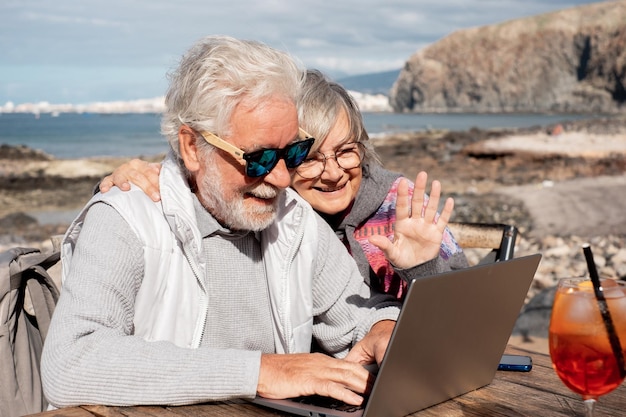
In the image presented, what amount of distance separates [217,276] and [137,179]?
38 cm

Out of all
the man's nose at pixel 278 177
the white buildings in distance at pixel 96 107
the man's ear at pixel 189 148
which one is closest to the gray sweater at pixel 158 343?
the man's ear at pixel 189 148

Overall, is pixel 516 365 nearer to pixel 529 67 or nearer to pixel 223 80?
pixel 223 80

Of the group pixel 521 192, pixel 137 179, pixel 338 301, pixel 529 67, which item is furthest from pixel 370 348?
pixel 529 67

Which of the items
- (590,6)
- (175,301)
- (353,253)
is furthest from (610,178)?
(590,6)

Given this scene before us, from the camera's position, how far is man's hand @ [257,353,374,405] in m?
1.81

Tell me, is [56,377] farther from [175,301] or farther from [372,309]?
[372,309]

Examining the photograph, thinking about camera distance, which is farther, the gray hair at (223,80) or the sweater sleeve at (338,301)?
the sweater sleeve at (338,301)

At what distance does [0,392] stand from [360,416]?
49.7 inches

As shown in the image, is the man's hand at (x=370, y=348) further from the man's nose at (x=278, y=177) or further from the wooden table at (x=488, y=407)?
the man's nose at (x=278, y=177)

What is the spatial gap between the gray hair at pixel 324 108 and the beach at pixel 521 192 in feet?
3.50

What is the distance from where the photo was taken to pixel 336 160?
10.2ft

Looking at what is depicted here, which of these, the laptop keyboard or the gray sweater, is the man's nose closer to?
the gray sweater

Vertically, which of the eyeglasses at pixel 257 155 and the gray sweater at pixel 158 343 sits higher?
the eyeglasses at pixel 257 155

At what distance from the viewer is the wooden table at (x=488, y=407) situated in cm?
178
